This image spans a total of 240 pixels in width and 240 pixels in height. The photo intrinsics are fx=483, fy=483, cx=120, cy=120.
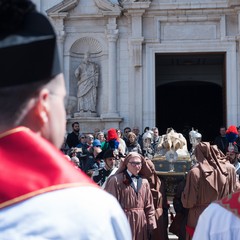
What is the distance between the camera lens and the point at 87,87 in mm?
15977

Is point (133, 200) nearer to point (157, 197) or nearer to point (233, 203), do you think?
point (157, 197)

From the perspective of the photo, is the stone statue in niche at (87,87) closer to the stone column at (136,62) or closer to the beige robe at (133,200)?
the stone column at (136,62)

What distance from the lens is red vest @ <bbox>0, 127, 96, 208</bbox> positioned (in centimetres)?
130

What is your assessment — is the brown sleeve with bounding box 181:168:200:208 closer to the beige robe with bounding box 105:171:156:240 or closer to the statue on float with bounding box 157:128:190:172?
the beige robe with bounding box 105:171:156:240

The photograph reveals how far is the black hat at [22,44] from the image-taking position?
4.34ft

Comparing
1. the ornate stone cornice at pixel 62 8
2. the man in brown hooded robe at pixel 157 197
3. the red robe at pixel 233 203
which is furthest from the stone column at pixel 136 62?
the red robe at pixel 233 203

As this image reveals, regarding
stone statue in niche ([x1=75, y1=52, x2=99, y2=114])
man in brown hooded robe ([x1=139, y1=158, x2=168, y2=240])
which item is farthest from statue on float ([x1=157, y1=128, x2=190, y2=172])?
stone statue in niche ([x1=75, y1=52, x2=99, y2=114])

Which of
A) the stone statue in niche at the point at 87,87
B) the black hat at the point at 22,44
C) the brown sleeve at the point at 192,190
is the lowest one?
the brown sleeve at the point at 192,190

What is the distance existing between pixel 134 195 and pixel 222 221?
12.5ft

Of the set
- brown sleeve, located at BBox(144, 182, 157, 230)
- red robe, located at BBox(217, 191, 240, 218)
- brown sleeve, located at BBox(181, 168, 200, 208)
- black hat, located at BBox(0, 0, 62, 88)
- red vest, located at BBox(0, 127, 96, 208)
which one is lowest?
brown sleeve, located at BBox(144, 182, 157, 230)

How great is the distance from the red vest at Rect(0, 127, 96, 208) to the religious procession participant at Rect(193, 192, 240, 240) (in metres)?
1.34

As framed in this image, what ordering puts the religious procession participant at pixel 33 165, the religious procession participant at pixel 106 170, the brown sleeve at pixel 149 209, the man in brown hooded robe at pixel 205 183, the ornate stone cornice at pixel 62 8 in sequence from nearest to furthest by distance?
the religious procession participant at pixel 33 165 → the man in brown hooded robe at pixel 205 183 → the brown sleeve at pixel 149 209 → the religious procession participant at pixel 106 170 → the ornate stone cornice at pixel 62 8

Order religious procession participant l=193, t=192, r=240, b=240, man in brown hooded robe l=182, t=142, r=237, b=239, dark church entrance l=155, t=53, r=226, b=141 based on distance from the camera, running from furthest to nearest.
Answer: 1. dark church entrance l=155, t=53, r=226, b=141
2. man in brown hooded robe l=182, t=142, r=237, b=239
3. religious procession participant l=193, t=192, r=240, b=240

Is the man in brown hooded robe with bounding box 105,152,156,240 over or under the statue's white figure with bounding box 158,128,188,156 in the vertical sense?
under
